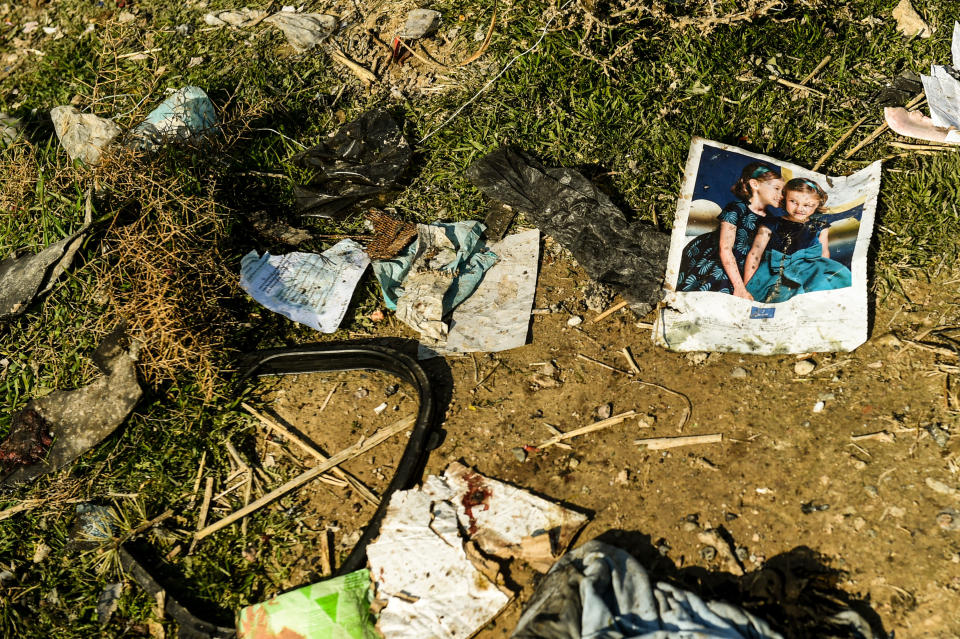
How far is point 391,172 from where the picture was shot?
3477 millimetres

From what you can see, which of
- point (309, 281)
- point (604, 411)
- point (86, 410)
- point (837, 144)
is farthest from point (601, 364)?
point (86, 410)

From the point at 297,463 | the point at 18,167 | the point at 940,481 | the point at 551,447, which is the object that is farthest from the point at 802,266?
the point at 18,167

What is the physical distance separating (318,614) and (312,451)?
69 cm

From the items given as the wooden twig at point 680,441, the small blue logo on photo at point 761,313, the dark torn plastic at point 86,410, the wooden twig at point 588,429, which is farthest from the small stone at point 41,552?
the small blue logo on photo at point 761,313

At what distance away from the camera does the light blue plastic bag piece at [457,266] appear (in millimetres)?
3211

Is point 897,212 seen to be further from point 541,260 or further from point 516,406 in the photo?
point 516,406

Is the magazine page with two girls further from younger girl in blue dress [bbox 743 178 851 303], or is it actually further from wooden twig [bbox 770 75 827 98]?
wooden twig [bbox 770 75 827 98]

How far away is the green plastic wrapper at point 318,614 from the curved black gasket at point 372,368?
97 mm

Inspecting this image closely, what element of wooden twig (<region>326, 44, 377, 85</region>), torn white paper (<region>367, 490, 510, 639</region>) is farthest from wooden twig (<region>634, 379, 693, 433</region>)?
wooden twig (<region>326, 44, 377, 85</region>)

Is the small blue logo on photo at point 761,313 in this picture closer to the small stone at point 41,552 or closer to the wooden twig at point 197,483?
the wooden twig at point 197,483

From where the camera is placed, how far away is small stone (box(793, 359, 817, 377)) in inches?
108

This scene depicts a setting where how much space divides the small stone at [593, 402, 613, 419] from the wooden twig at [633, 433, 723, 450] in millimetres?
182

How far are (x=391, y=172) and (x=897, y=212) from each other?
2.32 meters

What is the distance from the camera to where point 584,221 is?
3219mm
